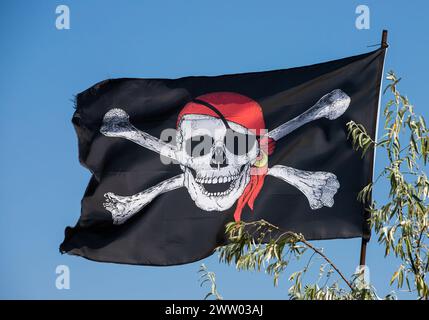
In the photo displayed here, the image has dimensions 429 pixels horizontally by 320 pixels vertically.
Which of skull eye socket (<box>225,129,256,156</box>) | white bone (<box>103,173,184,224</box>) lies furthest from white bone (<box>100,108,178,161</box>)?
skull eye socket (<box>225,129,256,156</box>)

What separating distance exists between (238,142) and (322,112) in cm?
134

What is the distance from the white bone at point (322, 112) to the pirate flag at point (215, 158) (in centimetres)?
2

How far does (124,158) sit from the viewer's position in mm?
16188

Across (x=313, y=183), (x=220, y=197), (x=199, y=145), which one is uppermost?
(x=199, y=145)

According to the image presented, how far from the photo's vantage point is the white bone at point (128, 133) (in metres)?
16.1

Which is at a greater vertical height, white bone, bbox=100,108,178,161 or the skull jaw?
white bone, bbox=100,108,178,161

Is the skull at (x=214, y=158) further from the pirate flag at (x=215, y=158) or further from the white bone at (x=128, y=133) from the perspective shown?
the white bone at (x=128, y=133)

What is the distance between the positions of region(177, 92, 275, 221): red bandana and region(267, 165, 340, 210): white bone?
0.91 feet

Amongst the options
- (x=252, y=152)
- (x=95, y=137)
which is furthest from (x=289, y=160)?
(x=95, y=137)

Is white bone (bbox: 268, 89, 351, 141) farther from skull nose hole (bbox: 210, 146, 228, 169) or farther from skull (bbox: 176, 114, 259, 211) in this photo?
skull nose hole (bbox: 210, 146, 228, 169)

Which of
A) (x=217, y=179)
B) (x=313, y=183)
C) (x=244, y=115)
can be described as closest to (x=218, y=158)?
(x=217, y=179)

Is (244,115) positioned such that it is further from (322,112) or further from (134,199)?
(134,199)

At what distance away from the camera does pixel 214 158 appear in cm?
1591

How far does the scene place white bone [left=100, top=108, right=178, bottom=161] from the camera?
16094mm
